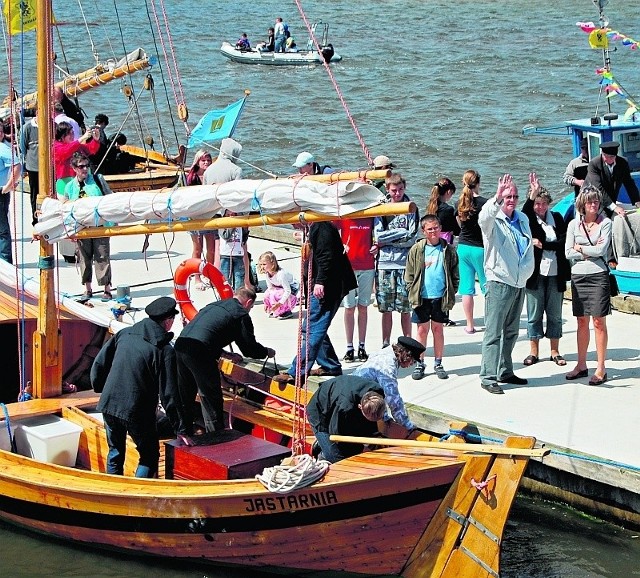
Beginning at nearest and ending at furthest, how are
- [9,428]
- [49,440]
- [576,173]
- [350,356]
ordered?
[49,440]
[9,428]
[350,356]
[576,173]

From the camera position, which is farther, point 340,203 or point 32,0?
point 32,0

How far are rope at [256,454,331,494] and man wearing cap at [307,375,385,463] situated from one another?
0.42m

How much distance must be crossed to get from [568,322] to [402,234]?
8.12ft

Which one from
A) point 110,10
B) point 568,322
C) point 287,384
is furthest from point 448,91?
point 287,384

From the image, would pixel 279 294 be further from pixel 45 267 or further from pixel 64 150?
pixel 45 267

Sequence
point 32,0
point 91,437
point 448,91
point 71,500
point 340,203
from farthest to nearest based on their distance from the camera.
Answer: point 448,91 < point 32,0 < point 91,437 < point 71,500 < point 340,203

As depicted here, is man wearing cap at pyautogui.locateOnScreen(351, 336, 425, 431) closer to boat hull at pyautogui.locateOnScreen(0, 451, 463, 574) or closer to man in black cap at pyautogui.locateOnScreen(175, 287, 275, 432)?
boat hull at pyautogui.locateOnScreen(0, 451, 463, 574)

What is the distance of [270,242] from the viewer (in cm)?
1658

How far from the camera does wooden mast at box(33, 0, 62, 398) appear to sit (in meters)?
9.73

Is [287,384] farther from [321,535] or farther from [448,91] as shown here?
[448,91]

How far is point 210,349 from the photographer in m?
9.57

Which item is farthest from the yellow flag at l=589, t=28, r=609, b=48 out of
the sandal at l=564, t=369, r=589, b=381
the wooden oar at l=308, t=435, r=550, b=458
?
the wooden oar at l=308, t=435, r=550, b=458

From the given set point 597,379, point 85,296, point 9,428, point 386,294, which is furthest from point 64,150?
point 597,379

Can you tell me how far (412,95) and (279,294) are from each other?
24894 mm
